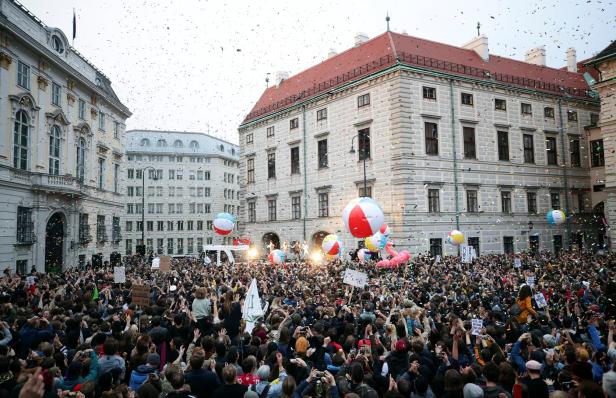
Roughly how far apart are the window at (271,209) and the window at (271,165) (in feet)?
8.39

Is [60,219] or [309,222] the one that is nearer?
[60,219]

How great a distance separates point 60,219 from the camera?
3191 cm

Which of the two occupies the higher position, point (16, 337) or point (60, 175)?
point (60, 175)

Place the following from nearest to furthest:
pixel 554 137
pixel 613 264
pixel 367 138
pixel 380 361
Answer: pixel 380 361 → pixel 613 264 → pixel 367 138 → pixel 554 137

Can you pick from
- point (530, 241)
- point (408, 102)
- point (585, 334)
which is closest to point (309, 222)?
point (408, 102)

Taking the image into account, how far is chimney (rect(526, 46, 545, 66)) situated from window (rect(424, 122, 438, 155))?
1992 centimetres

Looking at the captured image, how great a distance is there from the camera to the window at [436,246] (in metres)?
30.4

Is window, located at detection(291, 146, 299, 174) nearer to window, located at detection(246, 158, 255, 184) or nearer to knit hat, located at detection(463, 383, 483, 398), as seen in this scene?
window, located at detection(246, 158, 255, 184)

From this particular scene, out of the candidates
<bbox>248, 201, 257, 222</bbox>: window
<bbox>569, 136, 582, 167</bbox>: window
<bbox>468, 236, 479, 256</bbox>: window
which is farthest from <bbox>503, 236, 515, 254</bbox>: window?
Answer: <bbox>248, 201, 257, 222</bbox>: window

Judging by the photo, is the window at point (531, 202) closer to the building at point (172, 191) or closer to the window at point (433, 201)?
the window at point (433, 201)

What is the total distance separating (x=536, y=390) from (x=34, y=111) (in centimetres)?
3278

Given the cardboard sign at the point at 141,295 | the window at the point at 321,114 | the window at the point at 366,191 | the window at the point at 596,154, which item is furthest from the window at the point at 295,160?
the cardboard sign at the point at 141,295

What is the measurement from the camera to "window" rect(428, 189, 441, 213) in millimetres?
30852

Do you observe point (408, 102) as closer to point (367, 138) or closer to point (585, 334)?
point (367, 138)
